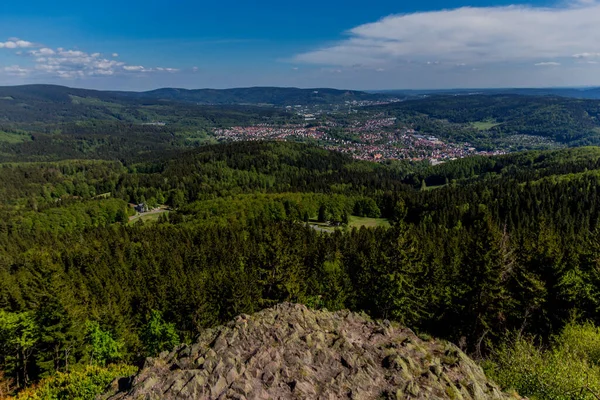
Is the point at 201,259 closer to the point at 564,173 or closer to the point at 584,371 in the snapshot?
the point at 584,371

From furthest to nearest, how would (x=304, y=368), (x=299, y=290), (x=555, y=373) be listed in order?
1. (x=299, y=290)
2. (x=555, y=373)
3. (x=304, y=368)

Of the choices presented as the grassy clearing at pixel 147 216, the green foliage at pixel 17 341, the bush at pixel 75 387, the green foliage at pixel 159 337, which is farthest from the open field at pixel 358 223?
the bush at pixel 75 387

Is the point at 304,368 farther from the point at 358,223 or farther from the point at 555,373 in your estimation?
the point at 358,223

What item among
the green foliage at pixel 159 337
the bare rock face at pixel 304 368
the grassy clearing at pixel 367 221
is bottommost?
the grassy clearing at pixel 367 221

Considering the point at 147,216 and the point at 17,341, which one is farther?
the point at 147,216

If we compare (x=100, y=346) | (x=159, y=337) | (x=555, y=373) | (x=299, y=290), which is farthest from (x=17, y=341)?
(x=555, y=373)

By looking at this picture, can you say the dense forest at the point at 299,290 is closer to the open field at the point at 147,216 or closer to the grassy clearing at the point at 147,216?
the open field at the point at 147,216

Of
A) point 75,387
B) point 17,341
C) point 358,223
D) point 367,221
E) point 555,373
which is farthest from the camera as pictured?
point 367,221
